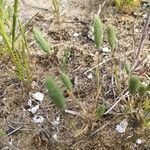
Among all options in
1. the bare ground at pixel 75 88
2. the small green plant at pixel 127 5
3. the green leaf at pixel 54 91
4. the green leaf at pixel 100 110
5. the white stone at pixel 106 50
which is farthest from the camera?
the small green plant at pixel 127 5

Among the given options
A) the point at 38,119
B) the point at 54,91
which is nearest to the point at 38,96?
the point at 38,119

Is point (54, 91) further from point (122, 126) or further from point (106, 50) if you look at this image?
point (106, 50)

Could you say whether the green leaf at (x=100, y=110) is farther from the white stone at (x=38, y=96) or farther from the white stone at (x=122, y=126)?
the white stone at (x=38, y=96)

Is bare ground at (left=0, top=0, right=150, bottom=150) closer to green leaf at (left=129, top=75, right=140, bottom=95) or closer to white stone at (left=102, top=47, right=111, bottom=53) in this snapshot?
white stone at (left=102, top=47, right=111, bottom=53)

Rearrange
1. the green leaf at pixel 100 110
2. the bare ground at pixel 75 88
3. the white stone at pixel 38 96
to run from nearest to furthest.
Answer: the green leaf at pixel 100 110
the bare ground at pixel 75 88
the white stone at pixel 38 96

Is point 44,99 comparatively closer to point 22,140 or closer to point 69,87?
point 22,140

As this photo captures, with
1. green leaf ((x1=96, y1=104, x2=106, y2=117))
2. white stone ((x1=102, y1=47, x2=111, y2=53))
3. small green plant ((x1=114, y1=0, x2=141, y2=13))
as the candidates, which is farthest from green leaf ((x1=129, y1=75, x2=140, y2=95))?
small green plant ((x1=114, y1=0, x2=141, y2=13))

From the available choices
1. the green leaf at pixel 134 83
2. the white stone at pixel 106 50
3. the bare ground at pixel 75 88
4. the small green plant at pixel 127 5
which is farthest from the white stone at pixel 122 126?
the small green plant at pixel 127 5

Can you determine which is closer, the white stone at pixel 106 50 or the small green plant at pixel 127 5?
the white stone at pixel 106 50

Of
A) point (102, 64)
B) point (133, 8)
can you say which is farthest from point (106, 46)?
point (133, 8)
